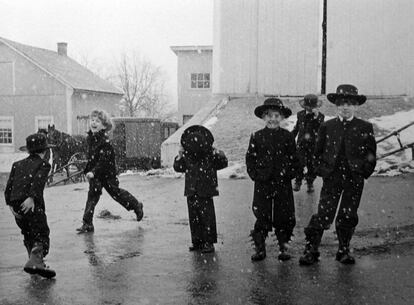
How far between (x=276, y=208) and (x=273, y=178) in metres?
0.30

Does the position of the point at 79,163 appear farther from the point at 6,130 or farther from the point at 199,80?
the point at 199,80

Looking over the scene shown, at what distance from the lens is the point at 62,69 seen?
1517 inches

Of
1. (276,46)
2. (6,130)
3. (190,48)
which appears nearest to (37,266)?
(276,46)

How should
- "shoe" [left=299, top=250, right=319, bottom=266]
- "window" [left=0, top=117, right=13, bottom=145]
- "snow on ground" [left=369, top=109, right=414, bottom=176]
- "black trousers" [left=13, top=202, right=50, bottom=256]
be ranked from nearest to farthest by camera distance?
"black trousers" [left=13, top=202, right=50, bottom=256], "shoe" [left=299, top=250, right=319, bottom=266], "snow on ground" [left=369, top=109, right=414, bottom=176], "window" [left=0, top=117, right=13, bottom=145]

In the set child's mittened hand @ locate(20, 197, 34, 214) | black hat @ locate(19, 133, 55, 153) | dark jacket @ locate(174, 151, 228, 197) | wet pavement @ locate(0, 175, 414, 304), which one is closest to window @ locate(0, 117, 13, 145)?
wet pavement @ locate(0, 175, 414, 304)

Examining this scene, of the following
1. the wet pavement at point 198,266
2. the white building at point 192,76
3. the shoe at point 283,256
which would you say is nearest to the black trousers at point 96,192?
the wet pavement at point 198,266

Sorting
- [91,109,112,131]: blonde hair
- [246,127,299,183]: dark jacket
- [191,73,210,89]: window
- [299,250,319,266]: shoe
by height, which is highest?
[191,73,210,89]: window

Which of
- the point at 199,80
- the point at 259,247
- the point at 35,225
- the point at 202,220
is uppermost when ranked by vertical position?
the point at 199,80

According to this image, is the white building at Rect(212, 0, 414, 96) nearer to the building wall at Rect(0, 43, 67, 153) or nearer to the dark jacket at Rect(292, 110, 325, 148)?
the dark jacket at Rect(292, 110, 325, 148)

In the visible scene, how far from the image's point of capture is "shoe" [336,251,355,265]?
5.90 metres

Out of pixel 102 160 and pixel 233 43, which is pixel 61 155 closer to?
pixel 233 43

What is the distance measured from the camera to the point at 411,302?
470 centimetres

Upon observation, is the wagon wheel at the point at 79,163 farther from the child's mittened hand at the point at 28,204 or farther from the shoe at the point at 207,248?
the child's mittened hand at the point at 28,204

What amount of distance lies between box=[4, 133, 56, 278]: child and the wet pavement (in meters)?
0.32
